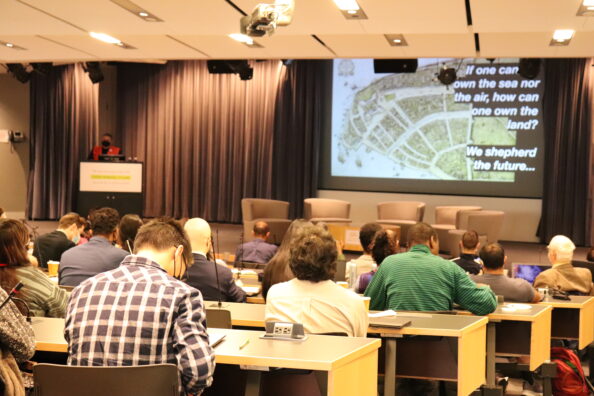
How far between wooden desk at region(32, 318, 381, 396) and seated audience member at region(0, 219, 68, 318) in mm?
348

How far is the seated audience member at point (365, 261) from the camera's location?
20.6ft

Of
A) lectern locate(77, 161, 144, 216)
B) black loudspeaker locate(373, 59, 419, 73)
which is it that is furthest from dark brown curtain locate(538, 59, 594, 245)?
lectern locate(77, 161, 144, 216)

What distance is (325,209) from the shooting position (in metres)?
14.4

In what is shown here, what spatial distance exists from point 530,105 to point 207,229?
11077mm

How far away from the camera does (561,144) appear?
14844mm

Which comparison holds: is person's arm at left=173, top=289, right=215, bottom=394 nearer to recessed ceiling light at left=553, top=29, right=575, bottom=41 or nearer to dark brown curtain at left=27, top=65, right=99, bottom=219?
recessed ceiling light at left=553, top=29, right=575, bottom=41

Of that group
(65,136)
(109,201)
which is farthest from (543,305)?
(65,136)

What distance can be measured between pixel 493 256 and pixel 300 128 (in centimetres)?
1100

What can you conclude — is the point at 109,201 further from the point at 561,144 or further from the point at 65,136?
the point at 561,144

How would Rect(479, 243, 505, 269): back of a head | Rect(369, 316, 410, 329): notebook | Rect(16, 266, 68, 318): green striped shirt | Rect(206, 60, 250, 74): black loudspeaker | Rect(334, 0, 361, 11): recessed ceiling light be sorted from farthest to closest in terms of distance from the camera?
Rect(206, 60, 250, 74): black loudspeaker, Rect(334, 0, 361, 11): recessed ceiling light, Rect(479, 243, 505, 269): back of a head, Rect(369, 316, 410, 329): notebook, Rect(16, 266, 68, 318): green striped shirt

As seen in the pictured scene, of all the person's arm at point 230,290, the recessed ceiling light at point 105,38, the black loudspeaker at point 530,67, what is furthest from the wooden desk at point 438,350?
the black loudspeaker at point 530,67

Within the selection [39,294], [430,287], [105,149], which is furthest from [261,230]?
[105,149]

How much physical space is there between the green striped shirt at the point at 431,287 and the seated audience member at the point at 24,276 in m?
1.98

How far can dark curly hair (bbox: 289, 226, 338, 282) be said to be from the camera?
4027 millimetres
